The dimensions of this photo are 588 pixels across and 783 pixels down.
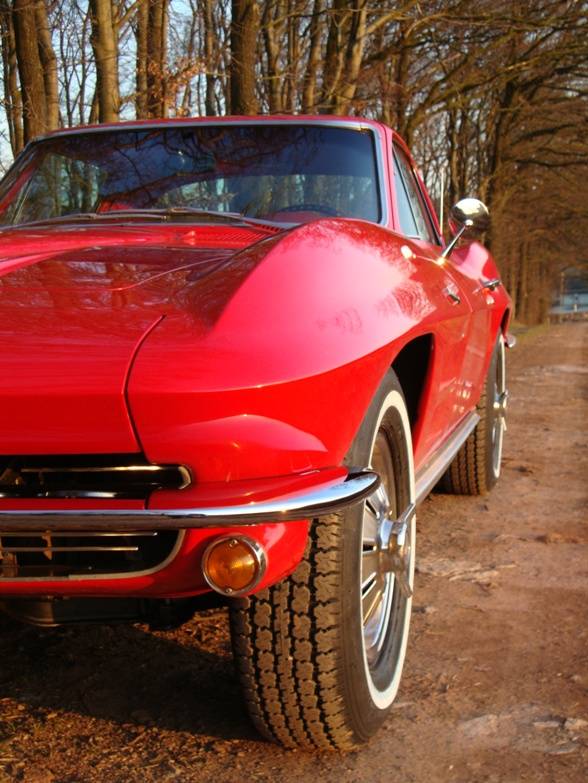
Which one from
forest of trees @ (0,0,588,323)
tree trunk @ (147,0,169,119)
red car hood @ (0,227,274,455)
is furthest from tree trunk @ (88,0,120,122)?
red car hood @ (0,227,274,455)

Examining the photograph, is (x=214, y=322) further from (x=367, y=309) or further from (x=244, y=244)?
(x=244, y=244)

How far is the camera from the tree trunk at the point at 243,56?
1041cm

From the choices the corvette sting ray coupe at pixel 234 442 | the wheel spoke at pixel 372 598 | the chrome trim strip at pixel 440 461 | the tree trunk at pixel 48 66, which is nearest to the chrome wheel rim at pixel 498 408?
the chrome trim strip at pixel 440 461

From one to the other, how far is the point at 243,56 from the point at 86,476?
9512 mm

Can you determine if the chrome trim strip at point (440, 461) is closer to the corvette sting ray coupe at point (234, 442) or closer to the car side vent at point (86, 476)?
the corvette sting ray coupe at point (234, 442)

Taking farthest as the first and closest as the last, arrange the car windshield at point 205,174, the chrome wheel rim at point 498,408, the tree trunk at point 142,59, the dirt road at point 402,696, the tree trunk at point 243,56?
the tree trunk at point 142,59, the tree trunk at point 243,56, the chrome wheel rim at point 498,408, the car windshield at point 205,174, the dirt road at point 402,696

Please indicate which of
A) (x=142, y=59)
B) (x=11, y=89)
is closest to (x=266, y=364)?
(x=142, y=59)

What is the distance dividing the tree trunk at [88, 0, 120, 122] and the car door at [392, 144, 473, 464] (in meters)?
5.55

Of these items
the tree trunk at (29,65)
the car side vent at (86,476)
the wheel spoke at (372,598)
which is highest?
the tree trunk at (29,65)

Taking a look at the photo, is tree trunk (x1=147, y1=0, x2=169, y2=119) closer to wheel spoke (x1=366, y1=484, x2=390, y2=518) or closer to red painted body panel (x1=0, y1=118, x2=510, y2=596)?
red painted body panel (x1=0, y1=118, x2=510, y2=596)

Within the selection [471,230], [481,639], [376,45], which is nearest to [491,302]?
[471,230]

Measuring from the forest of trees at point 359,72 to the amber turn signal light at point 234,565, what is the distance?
221 inches

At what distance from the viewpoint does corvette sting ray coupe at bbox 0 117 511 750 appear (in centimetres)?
174

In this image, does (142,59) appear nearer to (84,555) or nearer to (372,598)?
(372,598)
